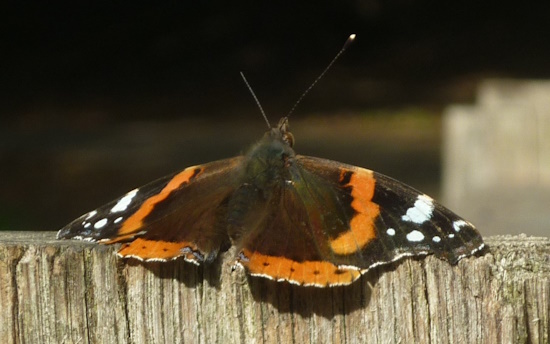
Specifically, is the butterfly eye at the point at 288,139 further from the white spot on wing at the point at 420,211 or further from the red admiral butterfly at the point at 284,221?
the white spot on wing at the point at 420,211

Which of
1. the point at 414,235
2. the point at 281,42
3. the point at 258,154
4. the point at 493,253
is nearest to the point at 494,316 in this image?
the point at 493,253

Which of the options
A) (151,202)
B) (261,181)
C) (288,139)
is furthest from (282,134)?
(151,202)

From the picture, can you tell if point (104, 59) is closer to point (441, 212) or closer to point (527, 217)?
point (527, 217)

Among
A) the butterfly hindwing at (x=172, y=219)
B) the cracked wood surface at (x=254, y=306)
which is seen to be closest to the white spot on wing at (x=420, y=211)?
the cracked wood surface at (x=254, y=306)

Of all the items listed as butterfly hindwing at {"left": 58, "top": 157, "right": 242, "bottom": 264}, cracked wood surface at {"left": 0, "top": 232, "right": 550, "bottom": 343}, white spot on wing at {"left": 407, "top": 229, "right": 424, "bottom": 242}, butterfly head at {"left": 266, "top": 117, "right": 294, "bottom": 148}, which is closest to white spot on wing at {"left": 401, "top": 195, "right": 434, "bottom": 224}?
white spot on wing at {"left": 407, "top": 229, "right": 424, "bottom": 242}

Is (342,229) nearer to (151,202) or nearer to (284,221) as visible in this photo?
(284,221)

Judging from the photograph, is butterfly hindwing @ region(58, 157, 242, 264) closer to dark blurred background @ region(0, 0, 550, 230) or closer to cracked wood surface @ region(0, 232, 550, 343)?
cracked wood surface @ region(0, 232, 550, 343)
